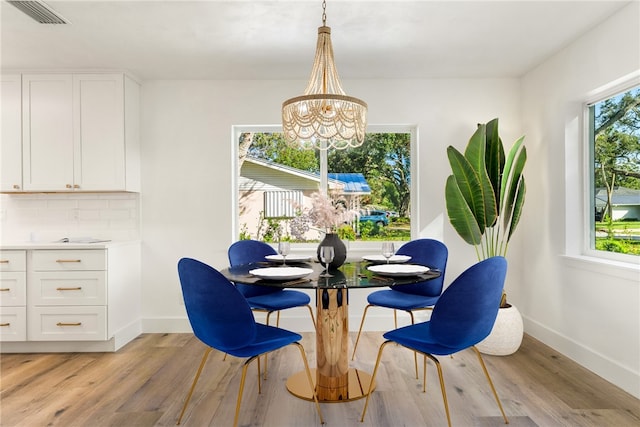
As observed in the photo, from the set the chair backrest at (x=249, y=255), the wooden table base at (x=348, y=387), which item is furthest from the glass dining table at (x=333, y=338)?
the chair backrest at (x=249, y=255)

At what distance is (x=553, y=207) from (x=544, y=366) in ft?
4.19

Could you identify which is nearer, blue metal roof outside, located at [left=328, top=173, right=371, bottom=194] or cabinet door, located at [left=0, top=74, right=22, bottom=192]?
cabinet door, located at [left=0, top=74, right=22, bottom=192]

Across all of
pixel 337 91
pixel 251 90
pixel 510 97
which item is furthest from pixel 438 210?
pixel 251 90

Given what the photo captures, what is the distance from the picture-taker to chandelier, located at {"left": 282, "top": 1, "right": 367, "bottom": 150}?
2.35 meters

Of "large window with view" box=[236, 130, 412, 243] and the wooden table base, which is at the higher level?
"large window with view" box=[236, 130, 412, 243]

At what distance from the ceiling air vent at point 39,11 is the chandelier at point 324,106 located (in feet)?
5.32

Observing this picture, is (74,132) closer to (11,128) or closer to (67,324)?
(11,128)

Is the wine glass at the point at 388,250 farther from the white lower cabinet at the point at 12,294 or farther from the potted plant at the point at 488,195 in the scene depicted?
the white lower cabinet at the point at 12,294

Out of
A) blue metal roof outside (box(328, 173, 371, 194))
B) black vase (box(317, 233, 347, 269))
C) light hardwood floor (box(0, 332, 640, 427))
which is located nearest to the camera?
light hardwood floor (box(0, 332, 640, 427))

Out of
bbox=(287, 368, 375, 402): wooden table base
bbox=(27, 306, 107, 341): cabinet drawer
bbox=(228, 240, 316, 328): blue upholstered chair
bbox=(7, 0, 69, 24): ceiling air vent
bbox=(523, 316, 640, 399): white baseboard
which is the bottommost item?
bbox=(287, 368, 375, 402): wooden table base

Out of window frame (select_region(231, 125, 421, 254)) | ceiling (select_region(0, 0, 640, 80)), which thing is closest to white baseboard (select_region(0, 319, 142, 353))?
window frame (select_region(231, 125, 421, 254))

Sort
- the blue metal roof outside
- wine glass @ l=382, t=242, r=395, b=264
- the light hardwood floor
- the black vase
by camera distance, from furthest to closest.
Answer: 1. the blue metal roof outside
2. wine glass @ l=382, t=242, r=395, b=264
3. the black vase
4. the light hardwood floor

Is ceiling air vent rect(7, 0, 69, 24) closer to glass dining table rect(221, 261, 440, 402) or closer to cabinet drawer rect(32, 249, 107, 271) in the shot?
cabinet drawer rect(32, 249, 107, 271)

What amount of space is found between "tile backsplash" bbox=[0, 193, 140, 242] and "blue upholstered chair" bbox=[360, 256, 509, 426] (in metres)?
3.13
